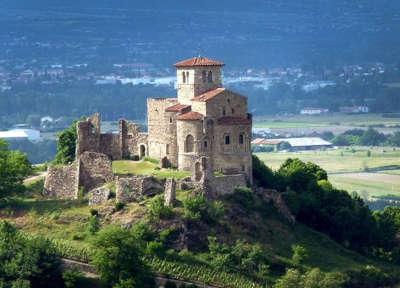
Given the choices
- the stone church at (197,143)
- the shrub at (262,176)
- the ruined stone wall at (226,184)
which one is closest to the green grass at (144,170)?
the stone church at (197,143)

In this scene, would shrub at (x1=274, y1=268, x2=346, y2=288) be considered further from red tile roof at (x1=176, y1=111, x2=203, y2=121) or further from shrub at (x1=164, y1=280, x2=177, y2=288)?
red tile roof at (x1=176, y1=111, x2=203, y2=121)

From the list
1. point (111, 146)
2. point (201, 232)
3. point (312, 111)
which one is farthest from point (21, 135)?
point (201, 232)

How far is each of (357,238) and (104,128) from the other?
206ft

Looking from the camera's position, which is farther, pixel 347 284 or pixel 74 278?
pixel 347 284

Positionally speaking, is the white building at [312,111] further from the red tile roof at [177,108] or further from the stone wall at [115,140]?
the red tile roof at [177,108]

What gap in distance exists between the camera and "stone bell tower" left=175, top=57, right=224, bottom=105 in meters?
60.6

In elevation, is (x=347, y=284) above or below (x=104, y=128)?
below

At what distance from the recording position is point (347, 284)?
56.0 m

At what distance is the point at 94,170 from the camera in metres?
59.1

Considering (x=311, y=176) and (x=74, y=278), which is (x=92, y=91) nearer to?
(x=311, y=176)

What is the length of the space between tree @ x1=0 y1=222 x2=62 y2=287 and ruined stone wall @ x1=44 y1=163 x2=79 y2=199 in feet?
23.0

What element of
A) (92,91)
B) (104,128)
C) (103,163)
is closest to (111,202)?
(103,163)

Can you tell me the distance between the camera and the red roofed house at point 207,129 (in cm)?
5875

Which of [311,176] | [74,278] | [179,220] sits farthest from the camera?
[311,176]
